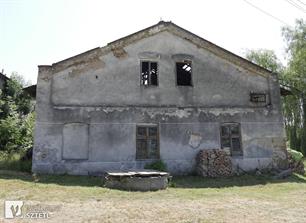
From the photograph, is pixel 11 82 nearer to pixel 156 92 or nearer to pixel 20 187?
pixel 156 92

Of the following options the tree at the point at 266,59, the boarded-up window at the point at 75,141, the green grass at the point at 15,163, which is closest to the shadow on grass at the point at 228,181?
the boarded-up window at the point at 75,141

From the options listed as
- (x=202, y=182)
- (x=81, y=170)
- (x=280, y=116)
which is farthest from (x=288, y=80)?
(x=81, y=170)

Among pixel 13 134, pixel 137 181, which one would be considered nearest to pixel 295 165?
pixel 137 181

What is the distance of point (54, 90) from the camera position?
13.4m

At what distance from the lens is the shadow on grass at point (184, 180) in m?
11.3

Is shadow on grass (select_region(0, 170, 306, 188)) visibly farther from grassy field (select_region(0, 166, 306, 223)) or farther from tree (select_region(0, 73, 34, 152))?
tree (select_region(0, 73, 34, 152))

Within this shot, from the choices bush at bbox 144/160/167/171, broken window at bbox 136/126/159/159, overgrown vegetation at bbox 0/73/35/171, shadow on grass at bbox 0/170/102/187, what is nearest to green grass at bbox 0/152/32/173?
overgrown vegetation at bbox 0/73/35/171

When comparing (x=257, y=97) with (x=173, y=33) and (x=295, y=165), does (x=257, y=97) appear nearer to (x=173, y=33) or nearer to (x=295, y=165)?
(x=295, y=165)

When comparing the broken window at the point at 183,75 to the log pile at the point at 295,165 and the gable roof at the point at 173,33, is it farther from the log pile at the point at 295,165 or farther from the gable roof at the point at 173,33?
the log pile at the point at 295,165

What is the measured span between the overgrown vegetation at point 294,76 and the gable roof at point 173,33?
12.6m

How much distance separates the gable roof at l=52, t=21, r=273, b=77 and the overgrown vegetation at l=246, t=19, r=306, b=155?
495 inches

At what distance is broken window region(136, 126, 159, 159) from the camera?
45.3 ft

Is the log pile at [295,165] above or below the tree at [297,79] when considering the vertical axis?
below

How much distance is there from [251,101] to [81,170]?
814 cm
